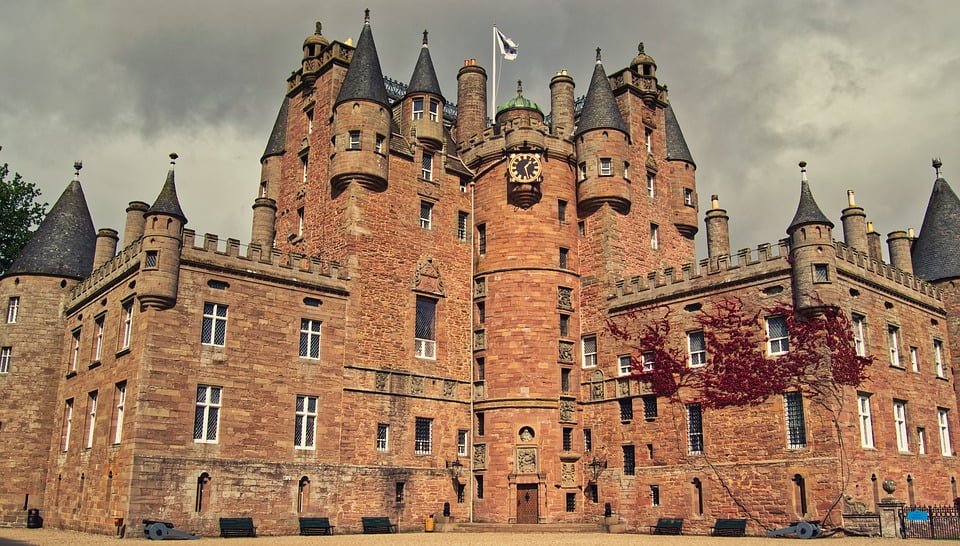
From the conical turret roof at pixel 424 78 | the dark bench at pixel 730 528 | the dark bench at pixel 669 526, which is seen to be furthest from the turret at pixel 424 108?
the dark bench at pixel 730 528

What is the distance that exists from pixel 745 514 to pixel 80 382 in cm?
2839

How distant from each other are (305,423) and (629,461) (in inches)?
552

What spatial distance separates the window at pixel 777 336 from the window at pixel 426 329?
14.5 metres

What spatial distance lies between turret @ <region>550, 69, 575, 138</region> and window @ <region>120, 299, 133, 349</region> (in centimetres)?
2188

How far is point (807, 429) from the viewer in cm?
3102

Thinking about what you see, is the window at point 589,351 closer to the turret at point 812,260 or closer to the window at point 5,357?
the turret at point 812,260

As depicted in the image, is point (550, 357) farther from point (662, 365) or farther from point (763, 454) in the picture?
point (763, 454)

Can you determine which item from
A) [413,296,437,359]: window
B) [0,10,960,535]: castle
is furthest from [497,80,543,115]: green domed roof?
[413,296,437,359]: window

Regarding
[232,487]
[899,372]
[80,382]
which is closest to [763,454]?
[899,372]

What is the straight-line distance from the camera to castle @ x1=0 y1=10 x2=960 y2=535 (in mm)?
31250

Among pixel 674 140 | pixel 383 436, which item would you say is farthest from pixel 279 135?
pixel 674 140

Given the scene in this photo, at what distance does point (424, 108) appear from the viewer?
41719mm

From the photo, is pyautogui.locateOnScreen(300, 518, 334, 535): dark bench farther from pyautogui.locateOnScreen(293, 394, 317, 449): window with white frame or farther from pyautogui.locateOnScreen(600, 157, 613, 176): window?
pyautogui.locateOnScreen(600, 157, 613, 176): window

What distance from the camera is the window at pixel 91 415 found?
34062 mm
